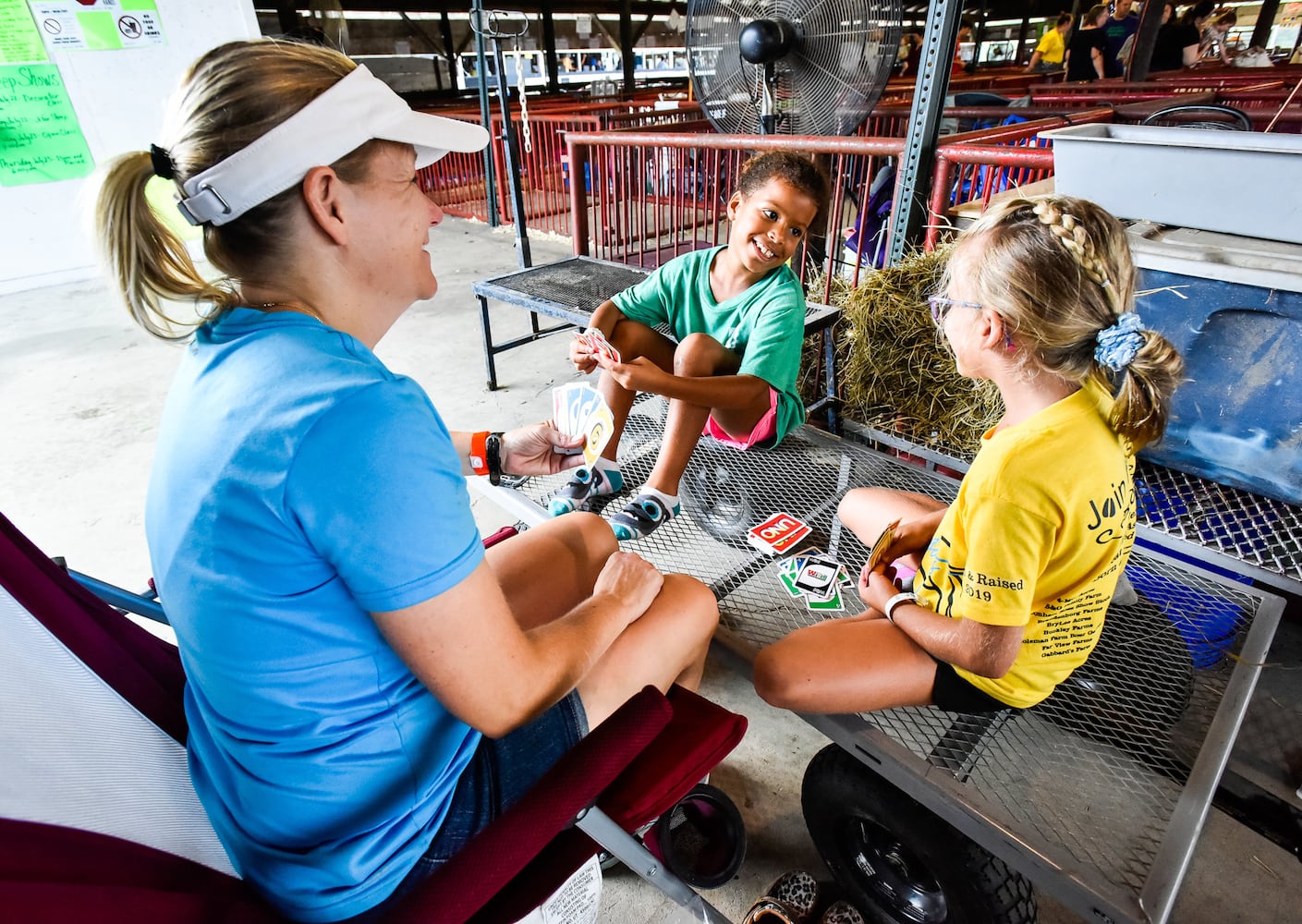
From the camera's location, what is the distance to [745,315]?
2.36m

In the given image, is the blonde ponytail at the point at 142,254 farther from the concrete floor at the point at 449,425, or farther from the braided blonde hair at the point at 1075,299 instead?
the braided blonde hair at the point at 1075,299

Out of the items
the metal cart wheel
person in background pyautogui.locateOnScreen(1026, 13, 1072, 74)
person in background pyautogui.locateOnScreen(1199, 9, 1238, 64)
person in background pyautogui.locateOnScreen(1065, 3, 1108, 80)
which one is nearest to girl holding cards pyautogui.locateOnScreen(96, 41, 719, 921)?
the metal cart wheel

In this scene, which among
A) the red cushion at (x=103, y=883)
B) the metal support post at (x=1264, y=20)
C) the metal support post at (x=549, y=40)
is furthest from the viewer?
the metal support post at (x=549, y=40)

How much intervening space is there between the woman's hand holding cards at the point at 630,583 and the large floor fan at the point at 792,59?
9.07 ft

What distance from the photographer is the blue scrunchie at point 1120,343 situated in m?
1.13

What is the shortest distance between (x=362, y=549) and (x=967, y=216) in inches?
98.2

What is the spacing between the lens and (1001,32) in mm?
23281

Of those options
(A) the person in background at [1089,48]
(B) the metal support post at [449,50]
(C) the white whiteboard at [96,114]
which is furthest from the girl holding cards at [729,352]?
(B) the metal support post at [449,50]

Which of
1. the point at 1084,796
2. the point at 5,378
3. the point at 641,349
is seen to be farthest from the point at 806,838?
the point at 5,378

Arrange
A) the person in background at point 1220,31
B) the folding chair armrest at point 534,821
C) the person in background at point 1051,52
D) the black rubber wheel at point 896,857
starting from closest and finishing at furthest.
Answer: the folding chair armrest at point 534,821, the black rubber wheel at point 896,857, the person in background at point 1220,31, the person in background at point 1051,52

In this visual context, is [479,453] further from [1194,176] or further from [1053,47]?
[1053,47]

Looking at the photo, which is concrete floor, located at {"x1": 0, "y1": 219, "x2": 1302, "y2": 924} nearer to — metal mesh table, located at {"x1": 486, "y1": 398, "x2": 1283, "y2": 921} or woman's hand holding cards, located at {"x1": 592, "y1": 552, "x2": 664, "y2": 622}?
metal mesh table, located at {"x1": 486, "y1": 398, "x2": 1283, "y2": 921}

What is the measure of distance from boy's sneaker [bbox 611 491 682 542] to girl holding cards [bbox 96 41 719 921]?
1.05m

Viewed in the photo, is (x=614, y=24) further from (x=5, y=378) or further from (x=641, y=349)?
(x=641, y=349)
